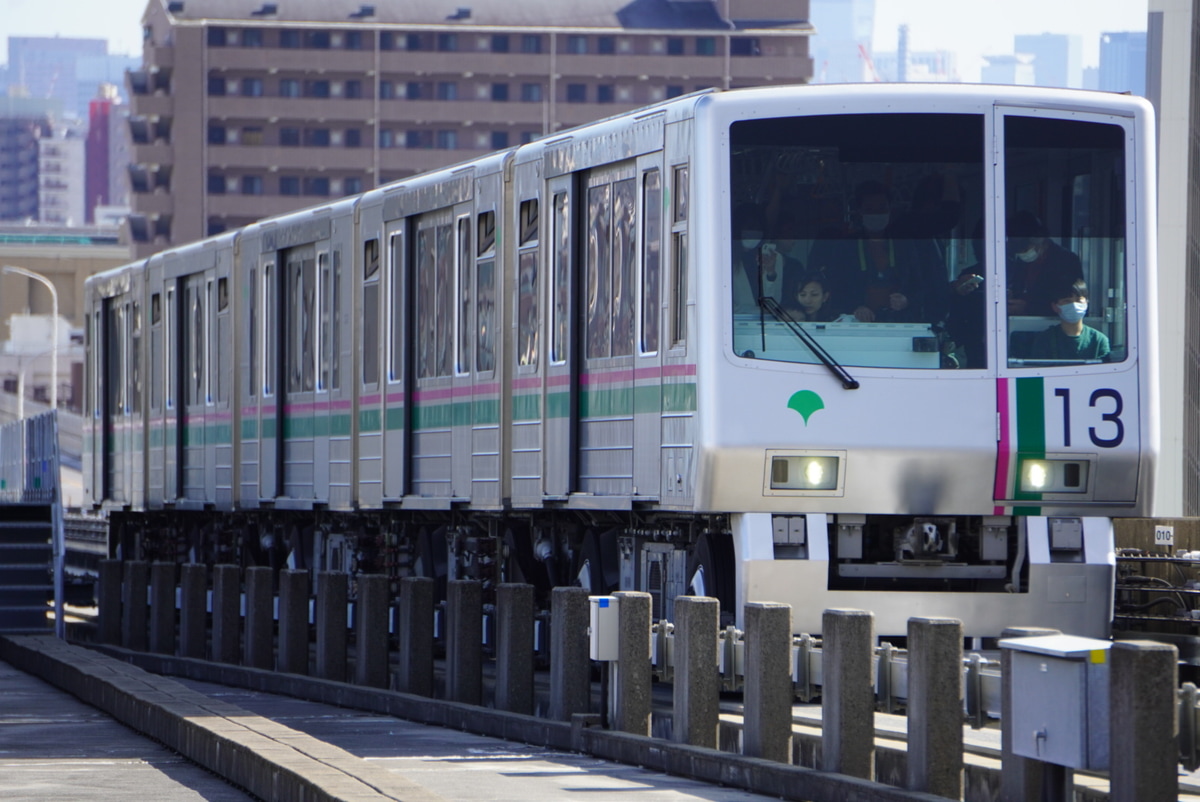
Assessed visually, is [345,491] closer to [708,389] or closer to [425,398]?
[425,398]

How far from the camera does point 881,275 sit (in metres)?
13.3

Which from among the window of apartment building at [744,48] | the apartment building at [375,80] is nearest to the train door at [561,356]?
the apartment building at [375,80]

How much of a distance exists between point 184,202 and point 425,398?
365 feet

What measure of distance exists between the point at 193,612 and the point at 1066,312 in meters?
10.5

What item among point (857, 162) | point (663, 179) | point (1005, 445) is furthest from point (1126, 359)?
point (663, 179)

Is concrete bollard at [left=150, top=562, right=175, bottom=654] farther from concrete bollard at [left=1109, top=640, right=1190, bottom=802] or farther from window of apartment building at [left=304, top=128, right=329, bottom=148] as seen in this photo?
window of apartment building at [left=304, top=128, right=329, bottom=148]

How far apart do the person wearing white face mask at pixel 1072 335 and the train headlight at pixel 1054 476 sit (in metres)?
0.58

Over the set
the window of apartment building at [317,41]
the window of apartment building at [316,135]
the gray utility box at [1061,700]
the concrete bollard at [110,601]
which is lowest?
the concrete bollard at [110,601]

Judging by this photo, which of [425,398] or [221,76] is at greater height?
[221,76]

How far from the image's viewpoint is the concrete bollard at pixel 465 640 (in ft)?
48.1

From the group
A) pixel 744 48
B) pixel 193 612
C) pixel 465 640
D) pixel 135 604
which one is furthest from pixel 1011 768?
pixel 744 48

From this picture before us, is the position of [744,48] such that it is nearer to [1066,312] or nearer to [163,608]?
[163,608]

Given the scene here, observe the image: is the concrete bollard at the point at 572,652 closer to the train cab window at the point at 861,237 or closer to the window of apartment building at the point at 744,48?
the train cab window at the point at 861,237

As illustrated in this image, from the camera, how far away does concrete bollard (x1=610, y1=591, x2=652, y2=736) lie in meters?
11.7
